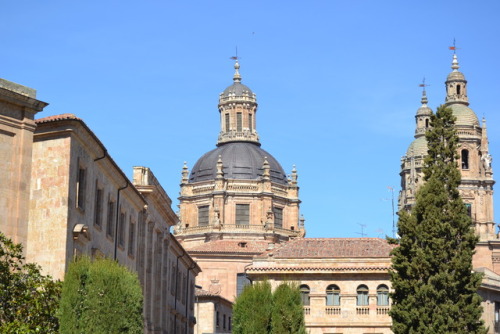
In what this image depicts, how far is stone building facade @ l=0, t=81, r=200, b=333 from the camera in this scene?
37.7 m

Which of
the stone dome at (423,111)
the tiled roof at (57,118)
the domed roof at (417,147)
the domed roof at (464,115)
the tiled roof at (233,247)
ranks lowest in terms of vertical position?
the tiled roof at (57,118)

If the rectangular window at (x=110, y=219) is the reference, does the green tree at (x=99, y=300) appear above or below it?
below

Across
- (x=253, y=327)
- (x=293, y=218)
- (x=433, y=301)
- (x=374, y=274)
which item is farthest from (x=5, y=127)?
(x=293, y=218)

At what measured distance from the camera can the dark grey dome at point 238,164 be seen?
125812mm

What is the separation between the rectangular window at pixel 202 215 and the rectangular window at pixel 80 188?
81.1 m

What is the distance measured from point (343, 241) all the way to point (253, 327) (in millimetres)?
30546

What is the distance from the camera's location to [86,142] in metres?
43.4

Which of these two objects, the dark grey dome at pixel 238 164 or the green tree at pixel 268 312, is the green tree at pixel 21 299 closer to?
the green tree at pixel 268 312

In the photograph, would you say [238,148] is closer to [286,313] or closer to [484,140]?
[484,140]

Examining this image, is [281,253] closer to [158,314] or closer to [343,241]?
[343,241]

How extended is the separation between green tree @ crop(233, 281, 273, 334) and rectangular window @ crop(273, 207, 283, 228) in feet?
240

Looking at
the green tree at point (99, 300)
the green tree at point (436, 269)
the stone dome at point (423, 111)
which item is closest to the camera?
the green tree at point (99, 300)

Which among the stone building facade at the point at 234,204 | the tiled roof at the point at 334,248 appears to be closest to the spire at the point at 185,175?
the stone building facade at the point at 234,204

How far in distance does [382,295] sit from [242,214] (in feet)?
166
